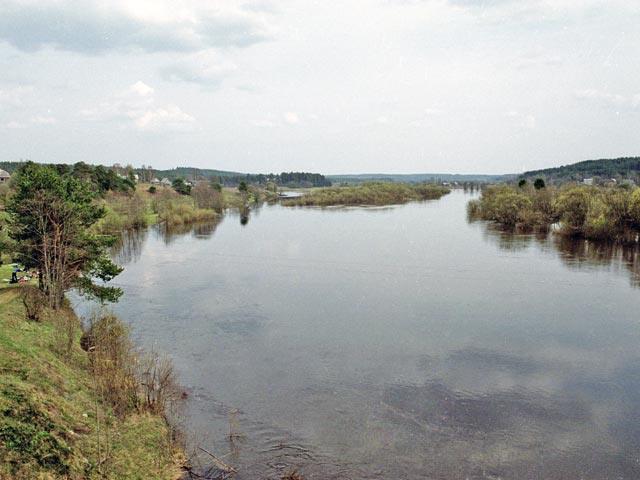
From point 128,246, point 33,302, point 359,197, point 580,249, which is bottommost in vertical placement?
point 128,246

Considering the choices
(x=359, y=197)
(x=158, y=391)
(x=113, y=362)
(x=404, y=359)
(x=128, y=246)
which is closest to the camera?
(x=158, y=391)

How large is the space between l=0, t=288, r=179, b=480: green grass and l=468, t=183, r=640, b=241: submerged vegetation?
50670 mm

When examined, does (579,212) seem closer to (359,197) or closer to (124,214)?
(124,214)

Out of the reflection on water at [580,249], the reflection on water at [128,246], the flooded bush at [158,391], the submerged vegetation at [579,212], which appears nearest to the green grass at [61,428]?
the flooded bush at [158,391]

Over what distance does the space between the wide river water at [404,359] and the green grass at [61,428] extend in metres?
1.89

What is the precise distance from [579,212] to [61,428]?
55746mm

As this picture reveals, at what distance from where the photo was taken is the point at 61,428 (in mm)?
13062

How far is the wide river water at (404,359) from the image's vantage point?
1518cm

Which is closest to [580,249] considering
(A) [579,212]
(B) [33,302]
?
(A) [579,212]

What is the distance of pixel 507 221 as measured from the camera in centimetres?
7138

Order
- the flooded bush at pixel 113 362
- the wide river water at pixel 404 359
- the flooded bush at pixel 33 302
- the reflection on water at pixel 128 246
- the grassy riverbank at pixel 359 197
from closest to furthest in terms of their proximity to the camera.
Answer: the wide river water at pixel 404 359, the flooded bush at pixel 113 362, the flooded bush at pixel 33 302, the reflection on water at pixel 128 246, the grassy riverbank at pixel 359 197

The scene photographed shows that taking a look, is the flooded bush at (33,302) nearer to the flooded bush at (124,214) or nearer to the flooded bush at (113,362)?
the flooded bush at (113,362)

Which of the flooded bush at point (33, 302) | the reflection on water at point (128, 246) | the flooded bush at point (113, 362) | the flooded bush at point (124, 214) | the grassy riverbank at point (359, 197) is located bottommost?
the flooded bush at point (113, 362)

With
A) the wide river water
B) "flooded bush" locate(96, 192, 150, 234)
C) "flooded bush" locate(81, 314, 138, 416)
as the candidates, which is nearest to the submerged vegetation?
the wide river water
